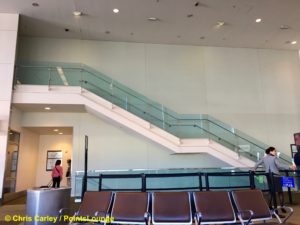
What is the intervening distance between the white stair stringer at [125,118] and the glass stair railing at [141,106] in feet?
1.15

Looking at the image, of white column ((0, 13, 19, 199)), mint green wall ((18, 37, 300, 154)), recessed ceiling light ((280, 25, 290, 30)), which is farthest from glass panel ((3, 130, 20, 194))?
Answer: recessed ceiling light ((280, 25, 290, 30))

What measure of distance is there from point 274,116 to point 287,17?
14.5 feet

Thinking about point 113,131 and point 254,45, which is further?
point 254,45

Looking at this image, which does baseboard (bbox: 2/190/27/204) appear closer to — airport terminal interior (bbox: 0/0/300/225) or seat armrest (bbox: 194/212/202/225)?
airport terminal interior (bbox: 0/0/300/225)

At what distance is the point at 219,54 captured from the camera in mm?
11938

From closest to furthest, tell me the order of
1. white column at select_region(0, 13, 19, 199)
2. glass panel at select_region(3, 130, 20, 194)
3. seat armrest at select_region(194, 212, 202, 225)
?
seat armrest at select_region(194, 212, 202, 225), white column at select_region(0, 13, 19, 199), glass panel at select_region(3, 130, 20, 194)

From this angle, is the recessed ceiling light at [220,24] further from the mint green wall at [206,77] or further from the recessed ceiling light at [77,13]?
the recessed ceiling light at [77,13]

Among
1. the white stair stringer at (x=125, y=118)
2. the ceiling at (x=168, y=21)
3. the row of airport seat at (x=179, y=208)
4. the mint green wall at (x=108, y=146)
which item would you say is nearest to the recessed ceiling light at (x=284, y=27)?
the ceiling at (x=168, y=21)

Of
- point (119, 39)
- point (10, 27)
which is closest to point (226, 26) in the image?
point (119, 39)

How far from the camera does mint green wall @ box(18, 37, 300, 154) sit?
11.0m

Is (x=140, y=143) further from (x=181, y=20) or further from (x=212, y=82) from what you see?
(x=181, y=20)

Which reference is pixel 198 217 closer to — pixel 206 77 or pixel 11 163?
pixel 11 163

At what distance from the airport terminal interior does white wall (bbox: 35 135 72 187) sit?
50 millimetres

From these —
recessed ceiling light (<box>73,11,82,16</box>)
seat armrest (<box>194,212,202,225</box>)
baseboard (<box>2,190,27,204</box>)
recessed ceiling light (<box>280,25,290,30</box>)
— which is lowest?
baseboard (<box>2,190,27,204</box>)
